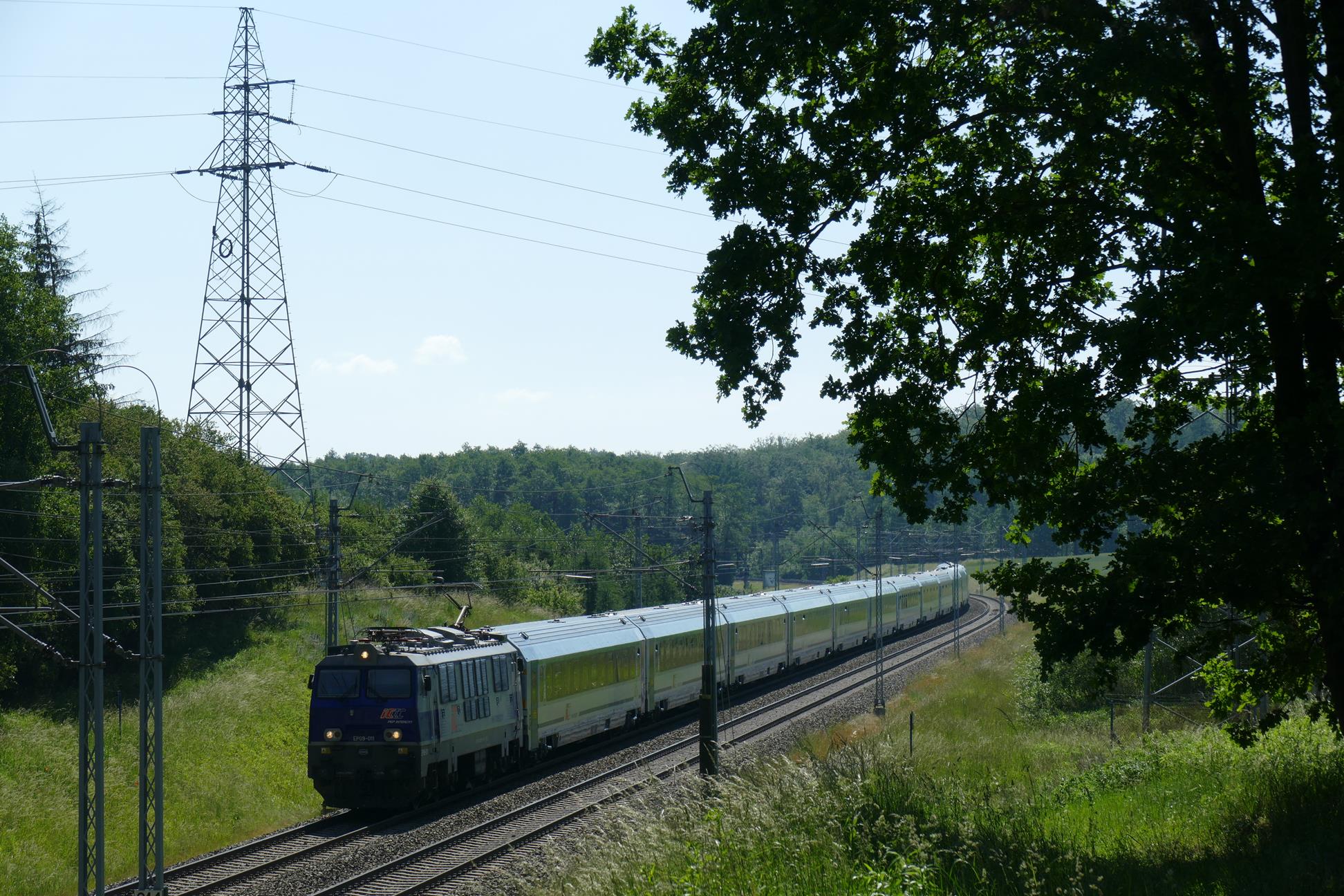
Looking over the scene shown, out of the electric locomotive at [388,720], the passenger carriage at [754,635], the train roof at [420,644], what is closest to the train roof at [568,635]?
the train roof at [420,644]

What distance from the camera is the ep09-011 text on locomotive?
21969 mm

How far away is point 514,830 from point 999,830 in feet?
35.9

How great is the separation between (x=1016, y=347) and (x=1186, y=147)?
2868mm

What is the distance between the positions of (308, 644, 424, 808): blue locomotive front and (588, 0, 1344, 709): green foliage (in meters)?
10.7

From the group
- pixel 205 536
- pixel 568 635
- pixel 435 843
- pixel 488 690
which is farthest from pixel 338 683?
pixel 205 536

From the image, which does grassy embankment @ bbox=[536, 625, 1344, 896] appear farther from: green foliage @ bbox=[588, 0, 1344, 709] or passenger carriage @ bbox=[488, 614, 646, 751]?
passenger carriage @ bbox=[488, 614, 646, 751]

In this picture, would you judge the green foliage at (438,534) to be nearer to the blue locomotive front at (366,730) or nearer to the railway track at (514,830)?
the railway track at (514,830)

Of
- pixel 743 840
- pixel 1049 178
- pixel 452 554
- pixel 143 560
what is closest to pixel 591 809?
pixel 143 560

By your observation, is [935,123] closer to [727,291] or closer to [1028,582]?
[727,291]

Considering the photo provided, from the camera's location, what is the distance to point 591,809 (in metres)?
21.3

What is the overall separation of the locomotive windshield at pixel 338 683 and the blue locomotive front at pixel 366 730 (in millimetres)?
13

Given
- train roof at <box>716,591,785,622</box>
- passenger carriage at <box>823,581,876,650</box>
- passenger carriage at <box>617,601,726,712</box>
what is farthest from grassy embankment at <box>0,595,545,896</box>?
passenger carriage at <box>823,581,876,650</box>

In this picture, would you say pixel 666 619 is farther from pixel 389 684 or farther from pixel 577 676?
pixel 389 684

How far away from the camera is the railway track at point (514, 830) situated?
1716cm
